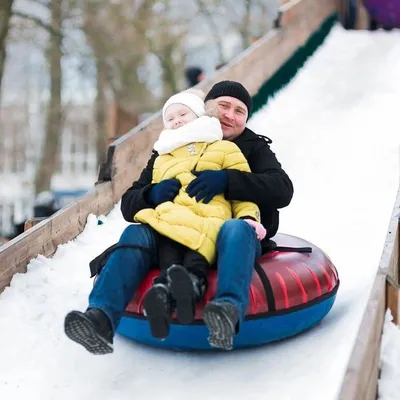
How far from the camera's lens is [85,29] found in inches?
503

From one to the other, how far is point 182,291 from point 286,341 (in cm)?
60

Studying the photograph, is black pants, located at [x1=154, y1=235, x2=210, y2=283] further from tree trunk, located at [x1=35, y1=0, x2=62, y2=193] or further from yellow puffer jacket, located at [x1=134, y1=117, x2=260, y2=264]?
tree trunk, located at [x1=35, y1=0, x2=62, y2=193]

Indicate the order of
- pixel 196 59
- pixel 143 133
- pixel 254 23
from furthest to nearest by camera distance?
1. pixel 196 59
2. pixel 254 23
3. pixel 143 133

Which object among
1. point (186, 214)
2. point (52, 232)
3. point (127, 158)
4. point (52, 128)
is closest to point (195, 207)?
point (186, 214)

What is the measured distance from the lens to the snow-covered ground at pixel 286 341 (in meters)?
2.58

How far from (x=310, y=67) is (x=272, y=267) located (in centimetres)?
562

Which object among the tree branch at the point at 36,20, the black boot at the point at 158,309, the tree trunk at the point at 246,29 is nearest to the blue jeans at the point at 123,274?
the black boot at the point at 158,309

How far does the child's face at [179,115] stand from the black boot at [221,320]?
36.5 inches

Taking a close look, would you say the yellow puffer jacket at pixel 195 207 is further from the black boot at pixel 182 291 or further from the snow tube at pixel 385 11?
the snow tube at pixel 385 11

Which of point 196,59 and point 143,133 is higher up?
point 143,133

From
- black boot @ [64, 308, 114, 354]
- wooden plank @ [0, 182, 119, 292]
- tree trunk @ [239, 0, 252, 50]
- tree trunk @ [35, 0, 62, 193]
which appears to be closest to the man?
black boot @ [64, 308, 114, 354]

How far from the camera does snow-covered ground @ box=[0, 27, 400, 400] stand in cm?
258

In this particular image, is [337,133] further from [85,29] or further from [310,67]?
[85,29]

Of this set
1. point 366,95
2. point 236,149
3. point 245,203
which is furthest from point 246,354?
point 366,95
